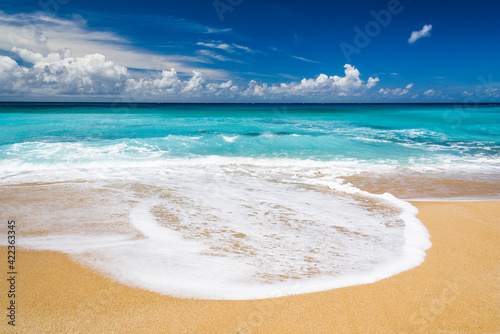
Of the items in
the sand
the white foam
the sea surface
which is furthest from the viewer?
the sea surface

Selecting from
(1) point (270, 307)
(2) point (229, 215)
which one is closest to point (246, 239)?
(2) point (229, 215)

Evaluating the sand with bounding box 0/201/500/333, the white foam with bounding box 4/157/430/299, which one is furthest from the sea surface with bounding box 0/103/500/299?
the sand with bounding box 0/201/500/333

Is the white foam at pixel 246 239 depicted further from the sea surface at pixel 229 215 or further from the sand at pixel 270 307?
the sand at pixel 270 307

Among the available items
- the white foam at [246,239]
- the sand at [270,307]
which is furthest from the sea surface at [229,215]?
the sand at [270,307]

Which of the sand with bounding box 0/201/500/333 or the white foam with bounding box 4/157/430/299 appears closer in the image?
the sand with bounding box 0/201/500/333

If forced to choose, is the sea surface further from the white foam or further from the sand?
the sand

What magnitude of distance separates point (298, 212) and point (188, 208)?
8.50 feet

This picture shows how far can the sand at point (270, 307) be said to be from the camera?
9.68 ft

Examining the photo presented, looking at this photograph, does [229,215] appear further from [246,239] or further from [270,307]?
[270,307]

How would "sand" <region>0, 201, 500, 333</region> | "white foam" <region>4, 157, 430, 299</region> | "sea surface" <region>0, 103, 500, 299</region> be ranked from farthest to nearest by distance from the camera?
1. "sea surface" <region>0, 103, 500, 299</region>
2. "white foam" <region>4, 157, 430, 299</region>
3. "sand" <region>0, 201, 500, 333</region>

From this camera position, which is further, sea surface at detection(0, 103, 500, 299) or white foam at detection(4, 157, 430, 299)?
sea surface at detection(0, 103, 500, 299)

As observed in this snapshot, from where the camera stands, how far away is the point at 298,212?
20.4 feet

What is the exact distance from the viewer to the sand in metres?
2.95

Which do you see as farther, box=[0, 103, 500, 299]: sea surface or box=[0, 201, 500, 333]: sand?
box=[0, 103, 500, 299]: sea surface
